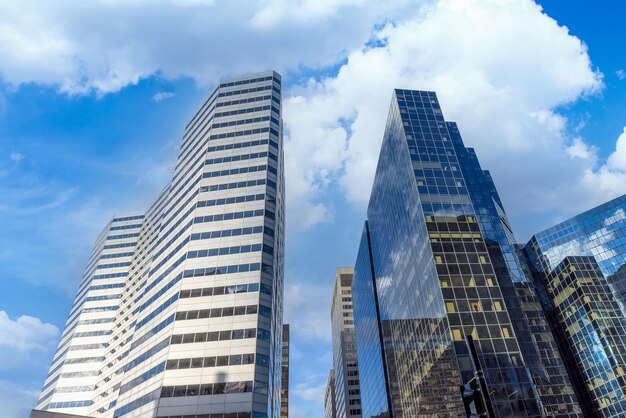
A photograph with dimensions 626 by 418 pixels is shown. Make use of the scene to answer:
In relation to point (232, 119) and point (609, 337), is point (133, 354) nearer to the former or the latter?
point (232, 119)

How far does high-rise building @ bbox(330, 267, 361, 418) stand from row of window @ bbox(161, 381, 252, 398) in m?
102

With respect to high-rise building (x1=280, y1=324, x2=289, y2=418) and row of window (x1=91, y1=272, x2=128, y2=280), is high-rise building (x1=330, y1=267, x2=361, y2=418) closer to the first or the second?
high-rise building (x1=280, y1=324, x2=289, y2=418)

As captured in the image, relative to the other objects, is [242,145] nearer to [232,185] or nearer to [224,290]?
[232,185]

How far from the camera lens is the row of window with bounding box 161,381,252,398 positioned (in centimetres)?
5831

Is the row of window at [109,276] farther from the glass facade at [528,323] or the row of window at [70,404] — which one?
the glass facade at [528,323]

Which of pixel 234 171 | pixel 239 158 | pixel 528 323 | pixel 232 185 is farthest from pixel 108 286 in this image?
pixel 528 323

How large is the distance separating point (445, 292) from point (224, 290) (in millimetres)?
33813

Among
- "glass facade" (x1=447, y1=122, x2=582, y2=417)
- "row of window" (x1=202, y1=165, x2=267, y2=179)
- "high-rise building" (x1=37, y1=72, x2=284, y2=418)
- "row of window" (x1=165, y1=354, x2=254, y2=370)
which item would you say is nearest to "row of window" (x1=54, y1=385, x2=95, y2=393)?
"high-rise building" (x1=37, y1=72, x2=284, y2=418)

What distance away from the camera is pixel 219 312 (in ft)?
216

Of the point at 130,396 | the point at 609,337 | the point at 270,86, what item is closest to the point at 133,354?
the point at 130,396

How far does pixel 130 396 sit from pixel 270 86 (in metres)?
68.5

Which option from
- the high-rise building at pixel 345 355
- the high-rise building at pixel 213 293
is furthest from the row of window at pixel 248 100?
the high-rise building at pixel 345 355

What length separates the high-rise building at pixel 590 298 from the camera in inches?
2867

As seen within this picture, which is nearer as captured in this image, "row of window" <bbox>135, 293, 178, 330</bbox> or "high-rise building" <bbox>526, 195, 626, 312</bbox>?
"row of window" <bbox>135, 293, 178, 330</bbox>
